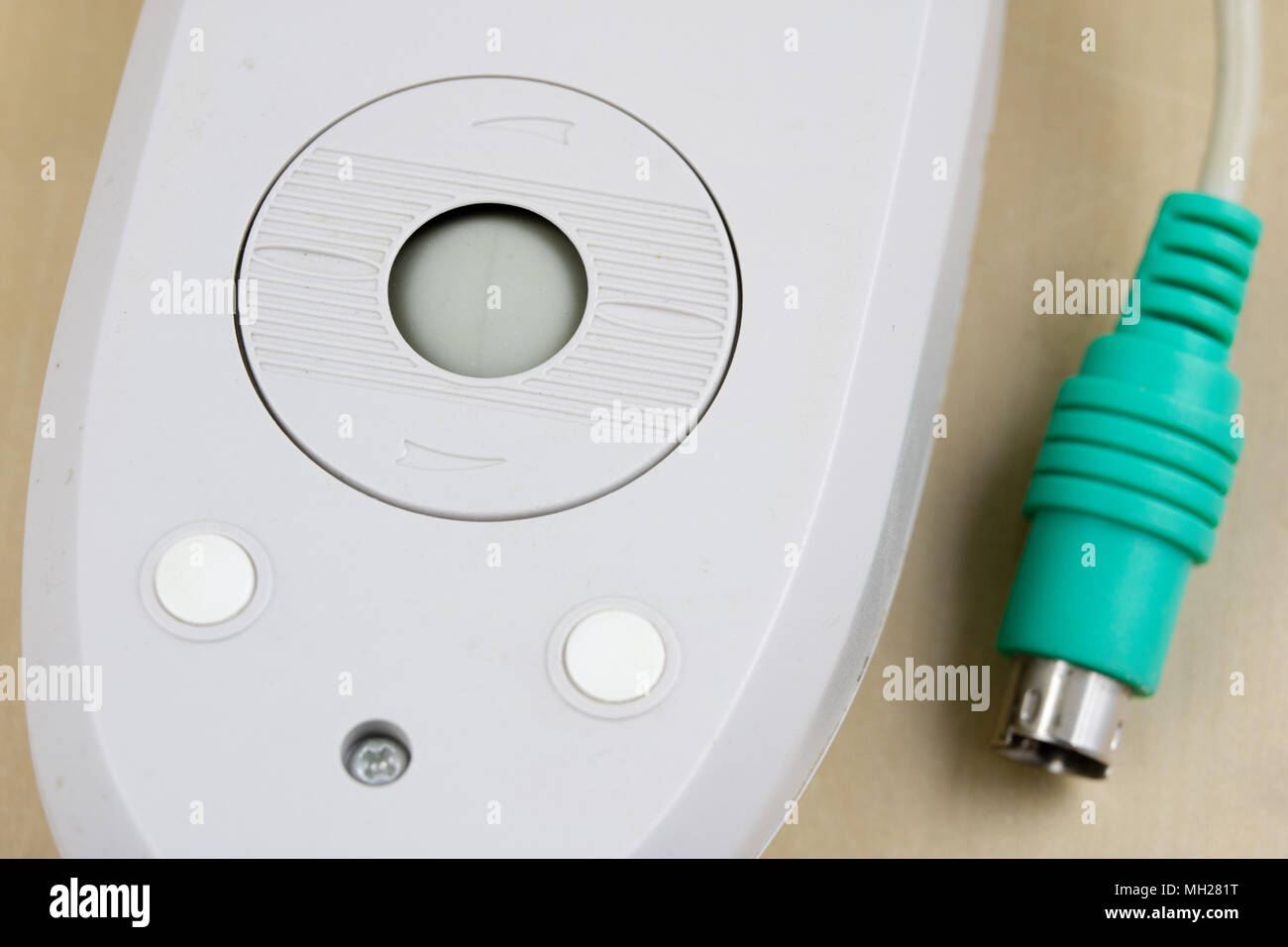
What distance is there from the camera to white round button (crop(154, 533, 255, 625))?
1.07 ft

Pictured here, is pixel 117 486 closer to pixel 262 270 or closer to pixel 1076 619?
pixel 262 270

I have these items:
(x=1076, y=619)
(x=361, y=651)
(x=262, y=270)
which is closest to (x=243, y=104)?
(x=262, y=270)

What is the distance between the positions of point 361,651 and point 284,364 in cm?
8

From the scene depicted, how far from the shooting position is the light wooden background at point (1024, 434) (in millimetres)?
409

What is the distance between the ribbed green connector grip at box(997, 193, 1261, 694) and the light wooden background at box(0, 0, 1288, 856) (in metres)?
0.05

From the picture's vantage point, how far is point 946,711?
0.42 metres

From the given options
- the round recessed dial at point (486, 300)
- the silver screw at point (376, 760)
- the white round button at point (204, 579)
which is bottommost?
the silver screw at point (376, 760)

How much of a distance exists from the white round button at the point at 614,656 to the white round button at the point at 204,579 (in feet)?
0.26

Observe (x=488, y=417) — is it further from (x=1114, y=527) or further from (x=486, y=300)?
(x=1114, y=527)

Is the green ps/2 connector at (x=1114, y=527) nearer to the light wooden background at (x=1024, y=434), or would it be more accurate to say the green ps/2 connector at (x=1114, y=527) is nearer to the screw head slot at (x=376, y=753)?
the light wooden background at (x=1024, y=434)

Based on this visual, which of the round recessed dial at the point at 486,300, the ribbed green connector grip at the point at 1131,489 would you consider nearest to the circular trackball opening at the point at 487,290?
the round recessed dial at the point at 486,300

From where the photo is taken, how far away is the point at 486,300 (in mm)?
364

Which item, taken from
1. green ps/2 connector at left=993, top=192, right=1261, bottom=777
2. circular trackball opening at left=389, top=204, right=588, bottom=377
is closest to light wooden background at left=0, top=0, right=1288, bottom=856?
green ps/2 connector at left=993, top=192, right=1261, bottom=777

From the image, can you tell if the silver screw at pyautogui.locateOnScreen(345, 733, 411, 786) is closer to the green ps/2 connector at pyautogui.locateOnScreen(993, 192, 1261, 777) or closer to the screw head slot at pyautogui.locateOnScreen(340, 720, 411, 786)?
the screw head slot at pyautogui.locateOnScreen(340, 720, 411, 786)
